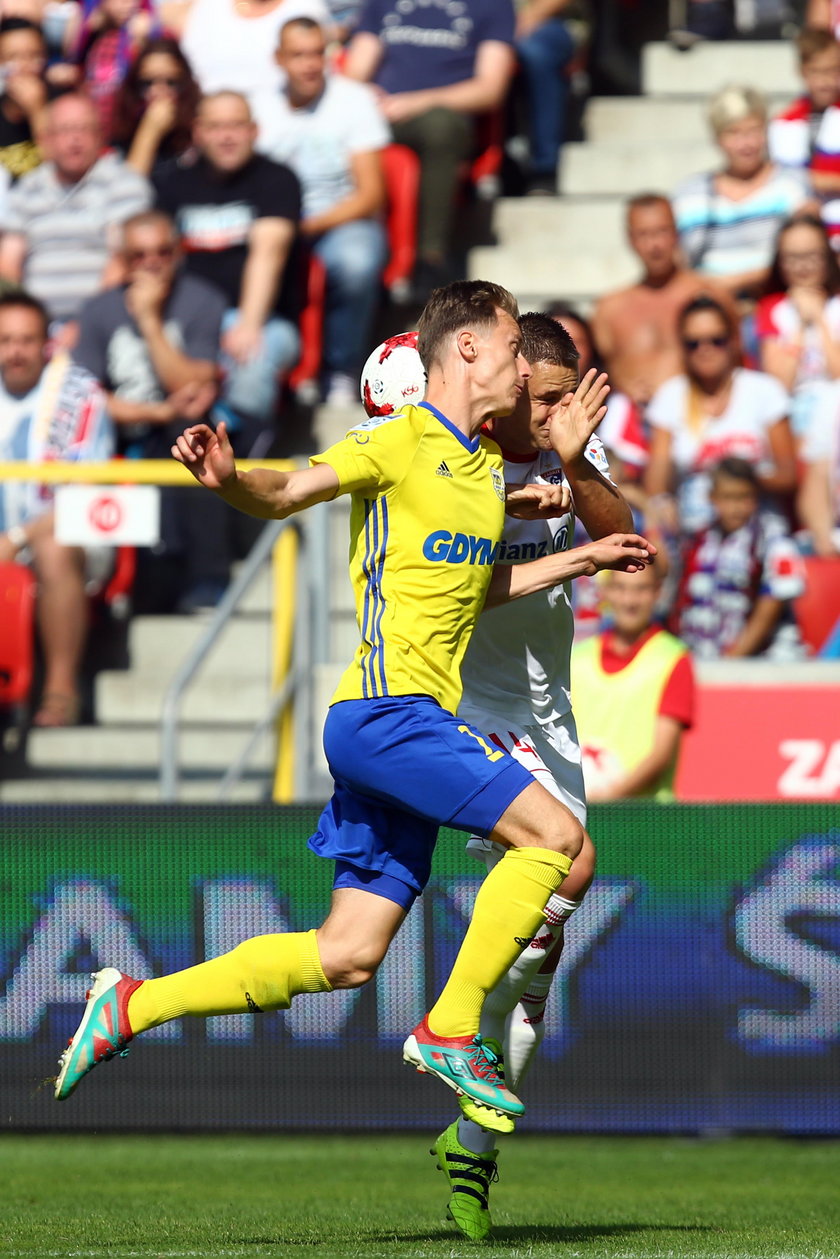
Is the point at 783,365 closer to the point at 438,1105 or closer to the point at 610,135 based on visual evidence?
the point at 610,135

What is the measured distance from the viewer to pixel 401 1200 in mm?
6367

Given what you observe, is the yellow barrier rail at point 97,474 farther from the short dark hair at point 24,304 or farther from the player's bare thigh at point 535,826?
→ the player's bare thigh at point 535,826

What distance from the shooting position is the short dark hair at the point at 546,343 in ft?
18.5

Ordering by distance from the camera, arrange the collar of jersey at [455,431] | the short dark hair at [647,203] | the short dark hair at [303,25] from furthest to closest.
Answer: the short dark hair at [303,25]
the short dark hair at [647,203]
the collar of jersey at [455,431]

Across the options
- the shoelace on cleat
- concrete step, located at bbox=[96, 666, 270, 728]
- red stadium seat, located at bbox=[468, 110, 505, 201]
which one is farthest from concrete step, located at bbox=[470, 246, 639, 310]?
the shoelace on cleat

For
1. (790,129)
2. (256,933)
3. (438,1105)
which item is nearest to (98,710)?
(256,933)

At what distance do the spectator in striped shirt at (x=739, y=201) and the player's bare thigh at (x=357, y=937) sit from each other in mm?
7027

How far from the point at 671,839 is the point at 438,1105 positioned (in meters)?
1.45

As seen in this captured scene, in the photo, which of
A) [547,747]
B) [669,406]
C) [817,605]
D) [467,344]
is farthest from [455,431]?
[669,406]

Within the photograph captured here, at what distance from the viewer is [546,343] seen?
5656 millimetres

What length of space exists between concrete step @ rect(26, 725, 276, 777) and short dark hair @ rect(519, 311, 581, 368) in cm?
379

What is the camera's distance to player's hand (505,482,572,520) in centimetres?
539

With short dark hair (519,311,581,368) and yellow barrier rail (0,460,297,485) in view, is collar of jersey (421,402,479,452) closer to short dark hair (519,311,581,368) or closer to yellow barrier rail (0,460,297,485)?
short dark hair (519,311,581,368)

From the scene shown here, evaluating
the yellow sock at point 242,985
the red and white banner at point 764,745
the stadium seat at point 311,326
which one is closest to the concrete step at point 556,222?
the stadium seat at point 311,326
